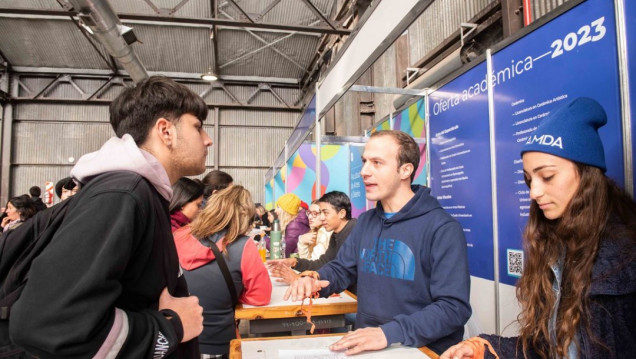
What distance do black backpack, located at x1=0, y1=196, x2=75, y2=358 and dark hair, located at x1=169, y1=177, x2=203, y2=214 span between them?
5.19 feet

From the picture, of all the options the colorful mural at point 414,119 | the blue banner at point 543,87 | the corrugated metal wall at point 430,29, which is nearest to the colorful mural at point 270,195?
the corrugated metal wall at point 430,29

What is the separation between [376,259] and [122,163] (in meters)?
1.11

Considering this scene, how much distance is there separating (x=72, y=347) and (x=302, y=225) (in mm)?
4023

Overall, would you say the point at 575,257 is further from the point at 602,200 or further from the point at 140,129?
the point at 140,129

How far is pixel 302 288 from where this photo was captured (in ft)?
5.21

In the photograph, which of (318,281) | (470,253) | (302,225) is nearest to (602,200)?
(318,281)

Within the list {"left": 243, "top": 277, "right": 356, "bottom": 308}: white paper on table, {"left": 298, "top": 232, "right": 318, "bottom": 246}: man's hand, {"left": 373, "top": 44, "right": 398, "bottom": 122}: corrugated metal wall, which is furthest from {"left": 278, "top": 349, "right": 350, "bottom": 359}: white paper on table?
{"left": 373, "top": 44, "right": 398, "bottom": 122}: corrugated metal wall

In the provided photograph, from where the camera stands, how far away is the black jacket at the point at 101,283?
731 millimetres

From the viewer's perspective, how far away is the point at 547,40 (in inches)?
77.4

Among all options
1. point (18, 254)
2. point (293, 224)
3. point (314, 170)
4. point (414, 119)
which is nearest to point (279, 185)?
point (314, 170)

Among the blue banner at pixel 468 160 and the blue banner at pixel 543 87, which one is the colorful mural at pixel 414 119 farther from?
the blue banner at pixel 543 87

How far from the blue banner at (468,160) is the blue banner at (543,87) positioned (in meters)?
0.13

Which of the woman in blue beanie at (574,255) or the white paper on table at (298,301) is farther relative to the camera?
the white paper on table at (298,301)

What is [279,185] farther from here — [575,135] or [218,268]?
[575,135]
